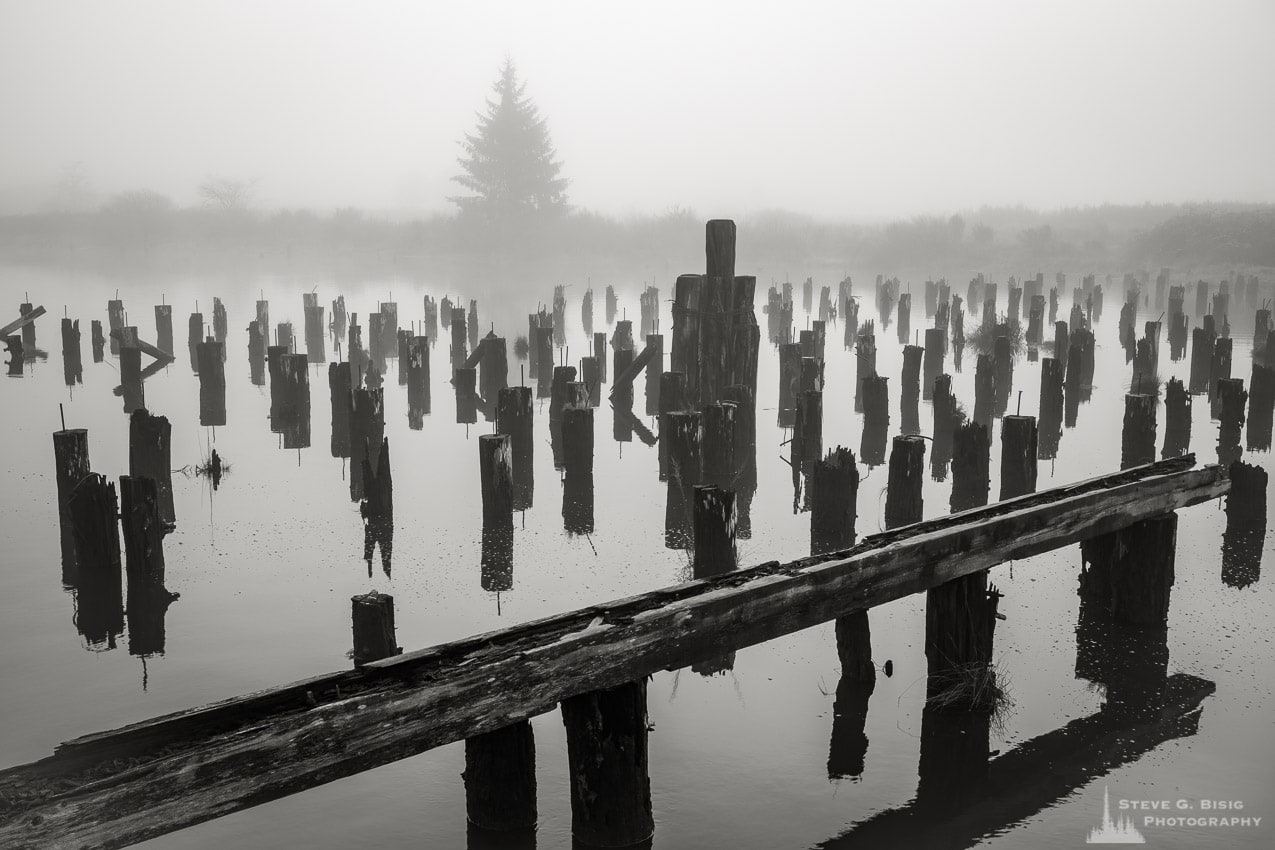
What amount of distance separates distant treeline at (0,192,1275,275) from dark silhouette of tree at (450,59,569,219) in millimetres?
1072

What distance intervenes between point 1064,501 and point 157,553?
5854 mm

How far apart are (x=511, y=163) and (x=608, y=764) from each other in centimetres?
4888

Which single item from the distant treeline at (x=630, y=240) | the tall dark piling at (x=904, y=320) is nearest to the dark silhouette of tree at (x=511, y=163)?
the distant treeline at (x=630, y=240)

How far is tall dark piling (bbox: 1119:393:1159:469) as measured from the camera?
33.2ft

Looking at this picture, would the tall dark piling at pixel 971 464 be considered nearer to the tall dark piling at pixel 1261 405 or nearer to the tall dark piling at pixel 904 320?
the tall dark piling at pixel 1261 405

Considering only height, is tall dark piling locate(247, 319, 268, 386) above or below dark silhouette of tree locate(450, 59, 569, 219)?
below

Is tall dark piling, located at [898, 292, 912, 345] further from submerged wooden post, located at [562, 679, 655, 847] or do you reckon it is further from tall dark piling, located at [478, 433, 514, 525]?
submerged wooden post, located at [562, 679, 655, 847]

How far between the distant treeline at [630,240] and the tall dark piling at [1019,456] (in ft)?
102

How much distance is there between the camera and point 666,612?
14.1 feet

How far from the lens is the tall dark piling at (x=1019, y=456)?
850cm

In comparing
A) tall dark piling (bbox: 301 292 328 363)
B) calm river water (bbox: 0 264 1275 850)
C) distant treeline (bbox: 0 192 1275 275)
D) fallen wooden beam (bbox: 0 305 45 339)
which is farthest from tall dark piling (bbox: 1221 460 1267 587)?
distant treeline (bbox: 0 192 1275 275)

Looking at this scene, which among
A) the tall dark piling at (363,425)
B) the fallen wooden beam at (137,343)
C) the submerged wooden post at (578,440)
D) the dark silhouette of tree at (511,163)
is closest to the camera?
the submerged wooden post at (578,440)

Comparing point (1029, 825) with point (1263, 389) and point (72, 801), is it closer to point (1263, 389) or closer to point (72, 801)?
point (72, 801)

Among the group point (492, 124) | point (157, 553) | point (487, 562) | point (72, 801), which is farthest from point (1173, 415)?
point (492, 124)
